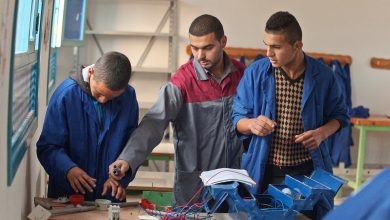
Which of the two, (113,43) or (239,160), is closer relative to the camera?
(239,160)

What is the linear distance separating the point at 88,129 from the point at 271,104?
805 mm

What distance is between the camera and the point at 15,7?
5.34ft

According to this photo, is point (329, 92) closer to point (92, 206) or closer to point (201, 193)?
point (201, 193)

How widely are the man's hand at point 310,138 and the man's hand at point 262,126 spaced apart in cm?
12

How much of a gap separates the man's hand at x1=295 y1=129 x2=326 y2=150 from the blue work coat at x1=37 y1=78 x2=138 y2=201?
73 centimetres

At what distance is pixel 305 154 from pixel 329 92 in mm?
308

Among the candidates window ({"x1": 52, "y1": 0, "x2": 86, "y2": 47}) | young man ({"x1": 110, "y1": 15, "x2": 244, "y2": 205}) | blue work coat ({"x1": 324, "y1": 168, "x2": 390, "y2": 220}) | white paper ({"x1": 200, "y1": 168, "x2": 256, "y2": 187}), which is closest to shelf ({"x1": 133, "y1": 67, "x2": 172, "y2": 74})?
window ({"x1": 52, "y1": 0, "x2": 86, "y2": 47})

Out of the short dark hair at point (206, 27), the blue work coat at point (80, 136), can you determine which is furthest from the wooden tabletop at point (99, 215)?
the short dark hair at point (206, 27)

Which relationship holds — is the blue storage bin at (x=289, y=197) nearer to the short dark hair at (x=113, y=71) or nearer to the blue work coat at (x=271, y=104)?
the blue work coat at (x=271, y=104)

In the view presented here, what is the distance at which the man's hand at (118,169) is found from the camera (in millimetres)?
2186

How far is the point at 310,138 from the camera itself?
230cm

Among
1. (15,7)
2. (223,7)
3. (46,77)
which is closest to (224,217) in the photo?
(15,7)

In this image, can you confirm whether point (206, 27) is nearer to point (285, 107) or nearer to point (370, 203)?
point (285, 107)

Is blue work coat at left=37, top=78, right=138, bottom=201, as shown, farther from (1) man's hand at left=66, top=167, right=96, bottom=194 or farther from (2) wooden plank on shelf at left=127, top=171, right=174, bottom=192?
(2) wooden plank on shelf at left=127, top=171, right=174, bottom=192
